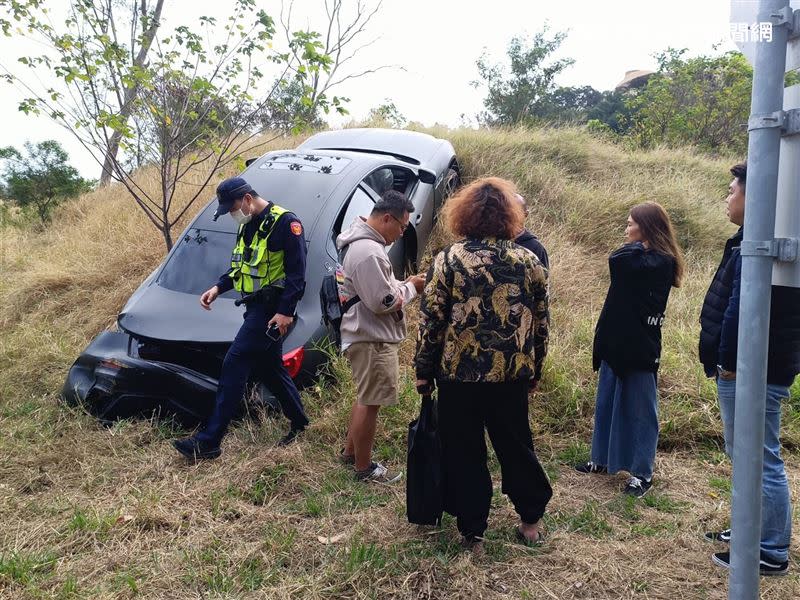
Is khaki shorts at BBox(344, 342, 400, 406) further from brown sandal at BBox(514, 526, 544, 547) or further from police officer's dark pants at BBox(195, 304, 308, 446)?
brown sandal at BBox(514, 526, 544, 547)

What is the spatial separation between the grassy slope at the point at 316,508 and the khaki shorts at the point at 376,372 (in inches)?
19.8

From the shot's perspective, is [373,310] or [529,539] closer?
[529,539]

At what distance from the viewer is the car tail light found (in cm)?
416

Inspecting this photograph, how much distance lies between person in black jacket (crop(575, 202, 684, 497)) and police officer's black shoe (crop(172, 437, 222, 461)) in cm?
229

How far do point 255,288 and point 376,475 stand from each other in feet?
4.29

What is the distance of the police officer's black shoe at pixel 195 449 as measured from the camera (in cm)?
381

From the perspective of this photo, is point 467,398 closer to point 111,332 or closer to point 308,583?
point 308,583

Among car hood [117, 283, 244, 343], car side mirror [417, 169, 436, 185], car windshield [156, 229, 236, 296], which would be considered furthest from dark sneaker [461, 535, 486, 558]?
car side mirror [417, 169, 436, 185]

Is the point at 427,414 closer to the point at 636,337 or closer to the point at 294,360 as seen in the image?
the point at 636,337

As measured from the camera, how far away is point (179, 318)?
4.32 m

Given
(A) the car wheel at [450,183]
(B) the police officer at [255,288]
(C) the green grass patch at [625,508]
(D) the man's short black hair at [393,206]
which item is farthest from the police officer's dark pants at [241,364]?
(A) the car wheel at [450,183]

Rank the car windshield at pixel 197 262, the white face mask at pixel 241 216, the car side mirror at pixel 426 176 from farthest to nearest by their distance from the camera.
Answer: the car side mirror at pixel 426 176, the car windshield at pixel 197 262, the white face mask at pixel 241 216

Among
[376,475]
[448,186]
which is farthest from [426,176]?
[376,475]

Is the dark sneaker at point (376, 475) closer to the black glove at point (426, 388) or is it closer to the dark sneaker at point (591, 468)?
the black glove at point (426, 388)
